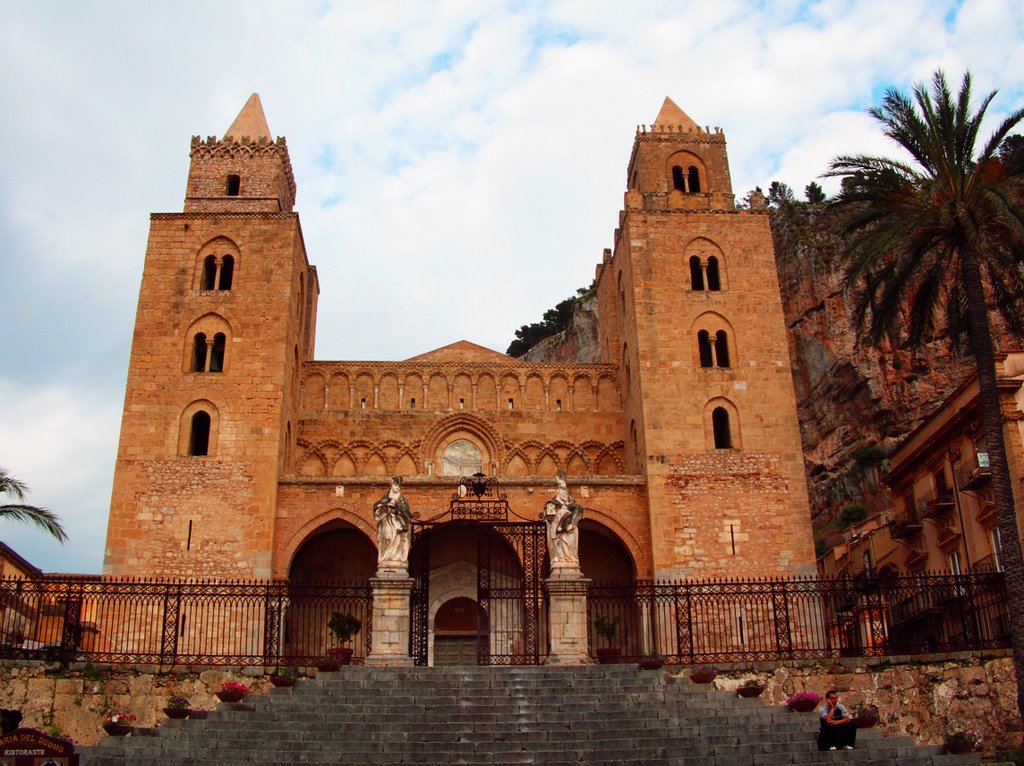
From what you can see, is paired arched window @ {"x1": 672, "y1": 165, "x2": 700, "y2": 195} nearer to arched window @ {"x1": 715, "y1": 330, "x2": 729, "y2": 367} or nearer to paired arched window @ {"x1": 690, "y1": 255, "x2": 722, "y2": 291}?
paired arched window @ {"x1": 690, "y1": 255, "x2": 722, "y2": 291}

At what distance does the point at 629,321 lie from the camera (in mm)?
30312

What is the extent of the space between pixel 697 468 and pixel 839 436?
2318cm

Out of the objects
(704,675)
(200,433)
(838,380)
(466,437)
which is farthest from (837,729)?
(838,380)

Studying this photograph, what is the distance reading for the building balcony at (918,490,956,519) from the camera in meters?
27.1

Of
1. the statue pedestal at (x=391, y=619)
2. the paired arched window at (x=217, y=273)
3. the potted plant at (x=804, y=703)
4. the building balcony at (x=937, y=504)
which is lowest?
the potted plant at (x=804, y=703)

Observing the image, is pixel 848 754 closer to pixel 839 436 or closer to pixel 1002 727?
pixel 1002 727

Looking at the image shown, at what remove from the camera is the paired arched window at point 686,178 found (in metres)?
32.7

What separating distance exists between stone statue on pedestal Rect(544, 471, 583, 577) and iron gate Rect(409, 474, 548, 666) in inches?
42.1

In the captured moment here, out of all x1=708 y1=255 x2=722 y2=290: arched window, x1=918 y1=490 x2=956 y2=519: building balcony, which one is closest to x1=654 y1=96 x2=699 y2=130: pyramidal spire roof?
x1=708 y1=255 x2=722 y2=290: arched window

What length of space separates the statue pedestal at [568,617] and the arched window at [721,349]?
12.1 meters

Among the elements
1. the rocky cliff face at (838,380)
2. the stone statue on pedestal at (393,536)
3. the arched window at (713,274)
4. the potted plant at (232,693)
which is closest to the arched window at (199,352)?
the stone statue on pedestal at (393,536)

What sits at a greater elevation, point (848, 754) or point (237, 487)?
point (237, 487)

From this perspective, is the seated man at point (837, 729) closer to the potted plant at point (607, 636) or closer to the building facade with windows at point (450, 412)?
the potted plant at point (607, 636)

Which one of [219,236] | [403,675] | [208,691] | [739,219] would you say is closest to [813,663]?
[403,675]
